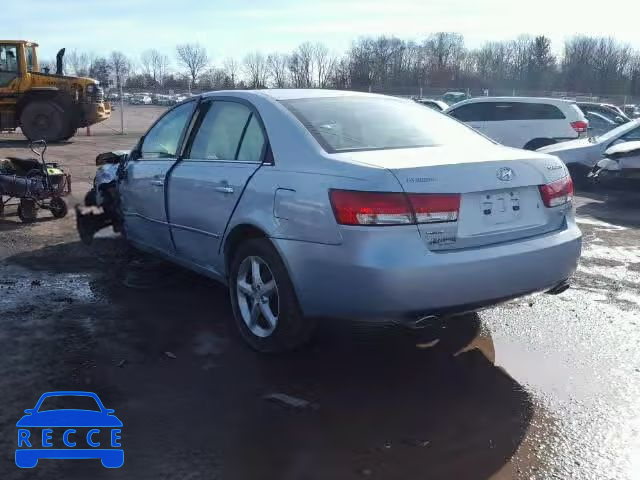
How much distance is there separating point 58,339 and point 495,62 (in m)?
84.3

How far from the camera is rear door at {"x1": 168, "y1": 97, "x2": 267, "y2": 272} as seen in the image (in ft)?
13.9

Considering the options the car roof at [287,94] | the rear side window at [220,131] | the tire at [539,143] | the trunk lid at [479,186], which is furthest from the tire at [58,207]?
the tire at [539,143]

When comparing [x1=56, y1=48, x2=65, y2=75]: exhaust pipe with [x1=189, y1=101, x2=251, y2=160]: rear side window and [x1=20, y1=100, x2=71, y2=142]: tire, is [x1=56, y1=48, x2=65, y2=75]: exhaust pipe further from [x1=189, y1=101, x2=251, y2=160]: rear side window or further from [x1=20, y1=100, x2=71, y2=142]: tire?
[x1=189, y1=101, x2=251, y2=160]: rear side window

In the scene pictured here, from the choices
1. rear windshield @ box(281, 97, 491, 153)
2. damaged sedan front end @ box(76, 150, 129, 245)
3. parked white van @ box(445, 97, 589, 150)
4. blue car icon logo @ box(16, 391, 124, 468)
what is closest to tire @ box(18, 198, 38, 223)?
damaged sedan front end @ box(76, 150, 129, 245)

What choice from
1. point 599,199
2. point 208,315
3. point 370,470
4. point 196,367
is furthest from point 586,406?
point 599,199

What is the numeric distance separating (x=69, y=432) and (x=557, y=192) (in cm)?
300

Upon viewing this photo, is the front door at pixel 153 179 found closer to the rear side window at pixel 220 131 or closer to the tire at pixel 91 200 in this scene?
A: the rear side window at pixel 220 131

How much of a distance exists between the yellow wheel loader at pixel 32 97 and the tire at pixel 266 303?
18056 mm

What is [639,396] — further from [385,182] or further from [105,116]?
[105,116]

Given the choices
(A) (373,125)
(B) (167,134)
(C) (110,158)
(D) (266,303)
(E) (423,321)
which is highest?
(A) (373,125)

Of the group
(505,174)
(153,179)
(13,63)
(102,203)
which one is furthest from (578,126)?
(13,63)

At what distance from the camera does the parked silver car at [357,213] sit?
3354 millimetres

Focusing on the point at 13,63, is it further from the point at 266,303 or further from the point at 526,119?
the point at 266,303

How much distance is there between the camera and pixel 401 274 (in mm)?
3299
